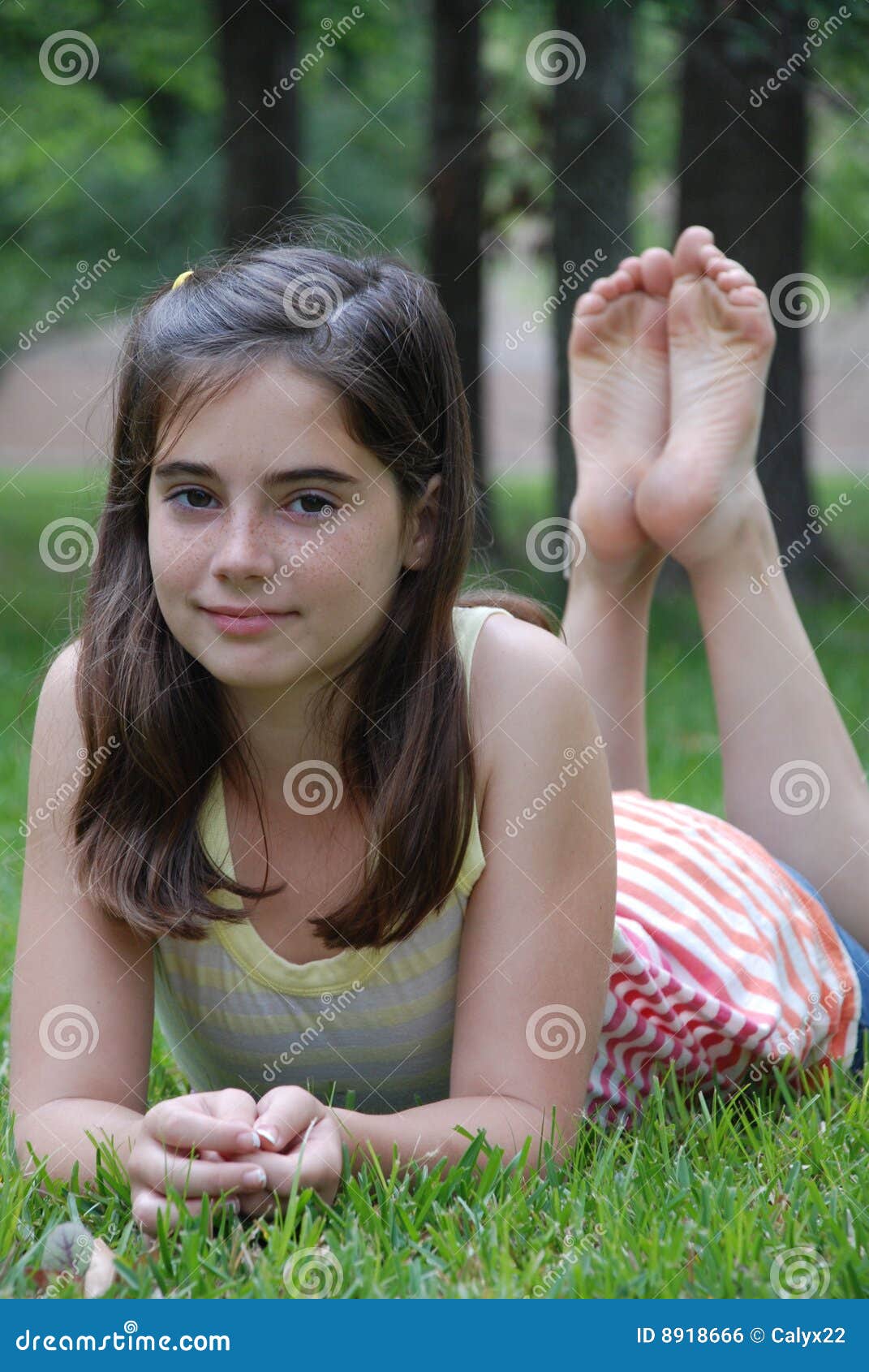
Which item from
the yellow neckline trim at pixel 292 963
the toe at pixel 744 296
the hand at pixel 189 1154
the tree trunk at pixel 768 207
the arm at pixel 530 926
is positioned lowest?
the hand at pixel 189 1154

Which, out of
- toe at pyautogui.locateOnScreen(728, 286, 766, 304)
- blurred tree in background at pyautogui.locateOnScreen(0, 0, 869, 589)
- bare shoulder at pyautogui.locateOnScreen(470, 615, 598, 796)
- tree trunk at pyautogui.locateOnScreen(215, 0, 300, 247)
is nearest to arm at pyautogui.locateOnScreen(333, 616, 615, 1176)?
bare shoulder at pyautogui.locateOnScreen(470, 615, 598, 796)

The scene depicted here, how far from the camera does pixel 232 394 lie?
1.74 metres

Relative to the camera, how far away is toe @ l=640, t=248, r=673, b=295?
2879 mm

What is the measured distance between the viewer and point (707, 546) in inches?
107

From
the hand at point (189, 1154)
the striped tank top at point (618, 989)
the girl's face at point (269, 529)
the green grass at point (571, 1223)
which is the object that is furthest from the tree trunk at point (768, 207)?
the hand at point (189, 1154)

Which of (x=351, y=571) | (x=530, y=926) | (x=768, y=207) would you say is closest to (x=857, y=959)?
(x=530, y=926)

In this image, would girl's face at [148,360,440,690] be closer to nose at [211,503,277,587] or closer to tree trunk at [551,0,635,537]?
nose at [211,503,277,587]

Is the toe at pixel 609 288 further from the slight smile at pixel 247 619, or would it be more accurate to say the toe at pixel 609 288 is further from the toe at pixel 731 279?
the slight smile at pixel 247 619

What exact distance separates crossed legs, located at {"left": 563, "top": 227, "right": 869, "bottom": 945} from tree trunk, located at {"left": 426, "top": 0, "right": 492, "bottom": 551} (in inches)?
185

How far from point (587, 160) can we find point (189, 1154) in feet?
17.2

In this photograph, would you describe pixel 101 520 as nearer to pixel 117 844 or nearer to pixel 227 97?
pixel 117 844

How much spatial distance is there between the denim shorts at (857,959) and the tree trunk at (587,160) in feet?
11.1

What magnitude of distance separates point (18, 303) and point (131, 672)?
16040mm

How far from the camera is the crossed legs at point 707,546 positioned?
263 centimetres
